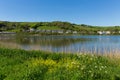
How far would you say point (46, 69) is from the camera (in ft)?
37.2

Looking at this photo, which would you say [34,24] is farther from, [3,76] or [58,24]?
[3,76]

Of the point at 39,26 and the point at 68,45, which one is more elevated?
the point at 39,26

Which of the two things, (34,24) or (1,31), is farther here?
(34,24)

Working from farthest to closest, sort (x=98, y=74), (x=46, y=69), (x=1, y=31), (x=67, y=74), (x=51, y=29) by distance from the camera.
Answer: (x=51, y=29) < (x=1, y=31) < (x=46, y=69) < (x=98, y=74) < (x=67, y=74)

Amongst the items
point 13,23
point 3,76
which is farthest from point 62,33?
point 3,76

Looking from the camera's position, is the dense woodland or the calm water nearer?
the calm water

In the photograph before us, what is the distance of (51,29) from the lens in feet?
472

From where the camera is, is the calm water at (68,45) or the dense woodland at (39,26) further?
the dense woodland at (39,26)

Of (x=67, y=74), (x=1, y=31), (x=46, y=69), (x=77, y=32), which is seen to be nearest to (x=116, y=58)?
(x=46, y=69)

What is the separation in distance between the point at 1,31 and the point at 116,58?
392 feet

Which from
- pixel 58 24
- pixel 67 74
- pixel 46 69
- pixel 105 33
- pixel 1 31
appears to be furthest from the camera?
pixel 105 33

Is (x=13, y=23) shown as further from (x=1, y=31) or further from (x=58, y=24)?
(x=58, y=24)

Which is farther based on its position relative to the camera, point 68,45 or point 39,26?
point 39,26

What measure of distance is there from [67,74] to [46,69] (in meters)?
2.11
